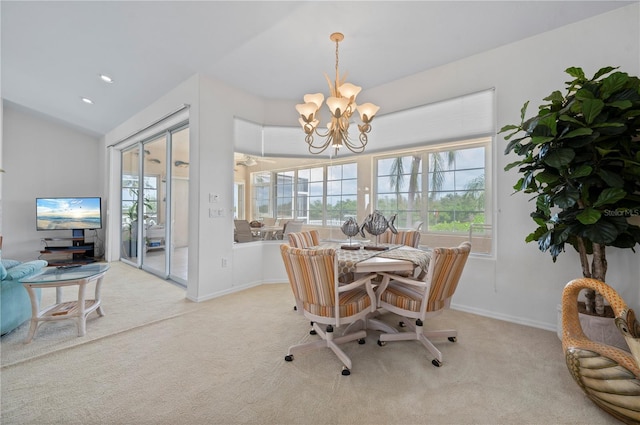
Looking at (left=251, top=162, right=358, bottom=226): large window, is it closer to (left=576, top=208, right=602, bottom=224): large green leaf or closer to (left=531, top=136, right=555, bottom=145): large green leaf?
(left=531, top=136, right=555, bottom=145): large green leaf

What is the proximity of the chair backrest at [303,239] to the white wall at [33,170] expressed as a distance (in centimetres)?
608

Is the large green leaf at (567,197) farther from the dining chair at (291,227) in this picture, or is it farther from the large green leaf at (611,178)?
the dining chair at (291,227)

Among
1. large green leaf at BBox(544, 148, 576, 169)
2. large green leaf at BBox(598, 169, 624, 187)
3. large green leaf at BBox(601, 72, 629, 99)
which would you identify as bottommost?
large green leaf at BBox(598, 169, 624, 187)

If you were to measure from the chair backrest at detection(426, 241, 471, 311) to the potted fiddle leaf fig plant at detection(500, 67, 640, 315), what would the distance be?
80 cm

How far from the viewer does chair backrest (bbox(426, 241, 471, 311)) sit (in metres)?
1.90

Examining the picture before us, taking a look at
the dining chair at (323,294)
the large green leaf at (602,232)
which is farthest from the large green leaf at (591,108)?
the dining chair at (323,294)

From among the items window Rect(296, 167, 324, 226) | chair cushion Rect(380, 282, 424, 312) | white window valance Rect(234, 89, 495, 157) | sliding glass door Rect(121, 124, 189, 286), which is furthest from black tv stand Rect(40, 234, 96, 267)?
chair cushion Rect(380, 282, 424, 312)

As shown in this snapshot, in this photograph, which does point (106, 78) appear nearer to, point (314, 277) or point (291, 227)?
point (291, 227)

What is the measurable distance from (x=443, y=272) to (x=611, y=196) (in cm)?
122

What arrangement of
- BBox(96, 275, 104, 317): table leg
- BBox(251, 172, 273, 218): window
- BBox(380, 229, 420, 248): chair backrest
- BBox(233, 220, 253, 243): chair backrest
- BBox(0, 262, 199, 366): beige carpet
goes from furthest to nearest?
BBox(251, 172, 273, 218): window → BBox(233, 220, 253, 243): chair backrest → BBox(380, 229, 420, 248): chair backrest → BBox(96, 275, 104, 317): table leg → BBox(0, 262, 199, 366): beige carpet

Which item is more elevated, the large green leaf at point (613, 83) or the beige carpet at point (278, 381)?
the large green leaf at point (613, 83)

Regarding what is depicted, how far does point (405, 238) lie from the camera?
309 centimetres

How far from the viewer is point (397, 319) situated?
9.21ft

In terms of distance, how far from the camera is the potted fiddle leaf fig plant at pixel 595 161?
185 cm
